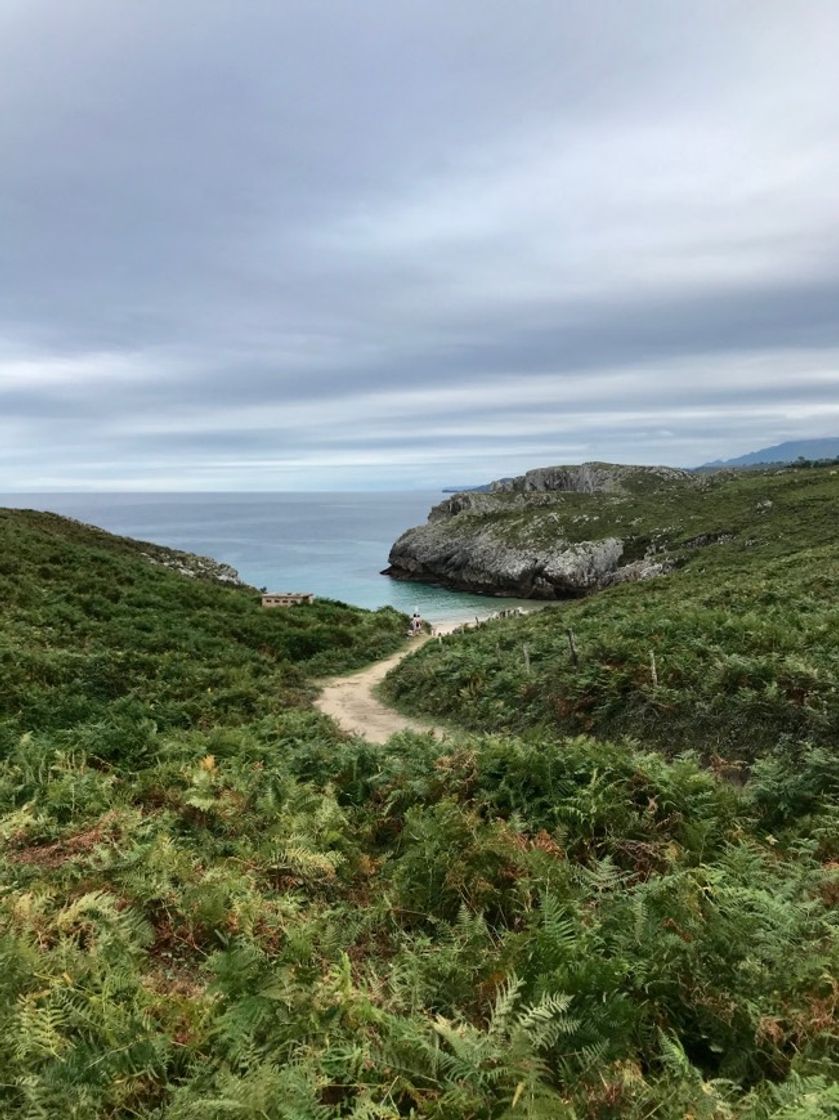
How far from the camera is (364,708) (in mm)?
19328

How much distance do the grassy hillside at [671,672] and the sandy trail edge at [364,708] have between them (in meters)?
0.79

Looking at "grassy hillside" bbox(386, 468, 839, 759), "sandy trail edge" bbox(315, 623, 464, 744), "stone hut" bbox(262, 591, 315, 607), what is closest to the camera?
"grassy hillside" bbox(386, 468, 839, 759)

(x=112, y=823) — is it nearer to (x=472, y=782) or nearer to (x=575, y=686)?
(x=472, y=782)

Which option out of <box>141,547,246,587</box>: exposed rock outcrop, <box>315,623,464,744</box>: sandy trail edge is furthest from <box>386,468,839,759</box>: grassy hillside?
<box>141,547,246,587</box>: exposed rock outcrop

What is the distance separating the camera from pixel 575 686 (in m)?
14.8

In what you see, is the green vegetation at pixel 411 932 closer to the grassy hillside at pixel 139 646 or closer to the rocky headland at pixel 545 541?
the grassy hillside at pixel 139 646

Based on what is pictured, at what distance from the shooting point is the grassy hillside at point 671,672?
1155 centimetres

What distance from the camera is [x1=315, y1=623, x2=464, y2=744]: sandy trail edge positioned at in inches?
661

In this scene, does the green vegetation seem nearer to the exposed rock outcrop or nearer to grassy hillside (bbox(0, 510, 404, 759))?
grassy hillside (bbox(0, 510, 404, 759))

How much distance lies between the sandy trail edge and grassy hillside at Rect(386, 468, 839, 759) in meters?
0.79

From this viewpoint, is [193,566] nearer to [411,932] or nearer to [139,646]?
[139,646]

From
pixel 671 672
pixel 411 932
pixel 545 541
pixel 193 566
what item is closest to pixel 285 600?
pixel 193 566

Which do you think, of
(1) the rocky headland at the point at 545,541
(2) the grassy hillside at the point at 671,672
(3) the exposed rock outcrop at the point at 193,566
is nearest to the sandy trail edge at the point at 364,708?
(2) the grassy hillside at the point at 671,672

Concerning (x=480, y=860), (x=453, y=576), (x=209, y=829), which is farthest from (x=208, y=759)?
(x=453, y=576)
